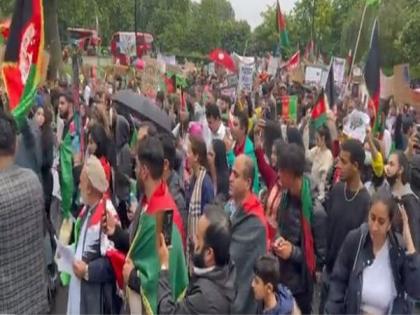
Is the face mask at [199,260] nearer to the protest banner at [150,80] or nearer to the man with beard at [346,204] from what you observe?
the man with beard at [346,204]

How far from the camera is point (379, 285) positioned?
461 cm

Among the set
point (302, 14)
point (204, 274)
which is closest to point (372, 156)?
point (204, 274)

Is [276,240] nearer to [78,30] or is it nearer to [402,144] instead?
[402,144]

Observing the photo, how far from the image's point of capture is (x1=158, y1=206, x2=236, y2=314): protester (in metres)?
3.84

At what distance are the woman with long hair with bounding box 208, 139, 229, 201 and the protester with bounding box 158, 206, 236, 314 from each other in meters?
2.94

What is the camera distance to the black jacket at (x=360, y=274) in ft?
15.0

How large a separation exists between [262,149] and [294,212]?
9.14 ft

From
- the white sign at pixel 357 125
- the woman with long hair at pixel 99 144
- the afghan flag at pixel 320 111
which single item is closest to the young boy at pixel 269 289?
the woman with long hair at pixel 99 144

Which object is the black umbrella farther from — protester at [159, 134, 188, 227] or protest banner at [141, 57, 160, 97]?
protest banner at [141, 57, 160, 97]

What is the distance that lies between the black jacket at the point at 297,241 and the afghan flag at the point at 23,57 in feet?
6.61

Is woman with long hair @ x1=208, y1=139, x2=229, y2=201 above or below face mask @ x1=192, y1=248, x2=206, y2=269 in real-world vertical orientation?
below

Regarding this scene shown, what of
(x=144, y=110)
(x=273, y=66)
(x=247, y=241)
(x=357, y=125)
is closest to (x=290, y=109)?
(x=357, y=125)

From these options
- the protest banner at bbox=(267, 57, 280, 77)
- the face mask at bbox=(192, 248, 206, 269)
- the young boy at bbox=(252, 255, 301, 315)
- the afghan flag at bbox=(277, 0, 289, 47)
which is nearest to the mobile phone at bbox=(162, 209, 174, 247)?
the face mask at bbox=(192, 248, 206, 269)

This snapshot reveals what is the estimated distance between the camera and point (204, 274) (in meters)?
3.90
